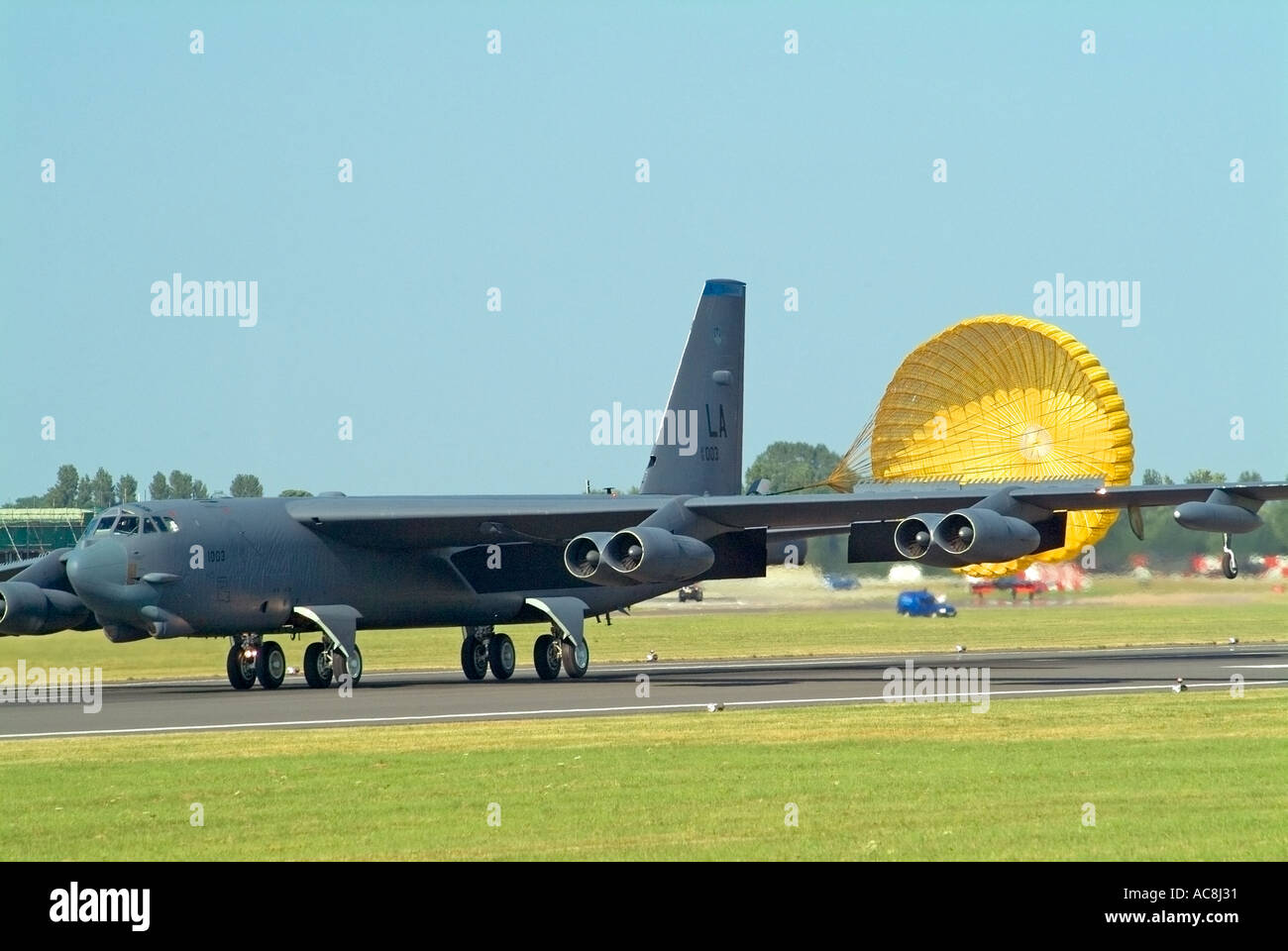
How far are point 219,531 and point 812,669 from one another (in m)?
12.6

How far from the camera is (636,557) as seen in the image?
32.0 metres

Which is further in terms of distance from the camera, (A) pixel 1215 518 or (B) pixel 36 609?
(A) pixel 1215 518

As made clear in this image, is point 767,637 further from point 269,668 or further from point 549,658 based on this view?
point 269,668

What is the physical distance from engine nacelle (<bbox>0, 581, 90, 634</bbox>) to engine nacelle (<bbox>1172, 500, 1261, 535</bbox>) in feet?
65.4

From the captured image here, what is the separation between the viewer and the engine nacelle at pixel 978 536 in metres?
32.2

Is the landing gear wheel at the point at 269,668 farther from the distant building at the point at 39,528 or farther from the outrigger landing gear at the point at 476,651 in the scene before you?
the distant building at the point at 39,528

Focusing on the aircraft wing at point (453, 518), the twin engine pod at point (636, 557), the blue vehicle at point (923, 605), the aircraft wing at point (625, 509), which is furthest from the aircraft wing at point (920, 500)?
the blue vehicle at point (923, 605)

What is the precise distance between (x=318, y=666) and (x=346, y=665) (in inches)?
24.0

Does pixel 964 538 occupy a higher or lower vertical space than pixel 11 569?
higher

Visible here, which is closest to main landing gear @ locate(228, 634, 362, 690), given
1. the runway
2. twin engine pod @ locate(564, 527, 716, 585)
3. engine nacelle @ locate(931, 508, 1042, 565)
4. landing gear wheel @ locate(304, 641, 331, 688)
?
landing gear wheel @ locate(304, 641, 331, 688)

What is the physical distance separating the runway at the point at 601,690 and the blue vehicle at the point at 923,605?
1859 centimetres

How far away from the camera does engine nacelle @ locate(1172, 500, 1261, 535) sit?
33875 millimetres

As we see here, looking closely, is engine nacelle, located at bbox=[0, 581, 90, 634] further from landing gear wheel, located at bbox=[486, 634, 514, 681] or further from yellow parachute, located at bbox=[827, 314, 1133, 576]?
yellow parachute, located at bbox=[827, 314, 1133, 576]

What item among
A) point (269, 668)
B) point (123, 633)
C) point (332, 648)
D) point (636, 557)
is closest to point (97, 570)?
point (123, 633)
